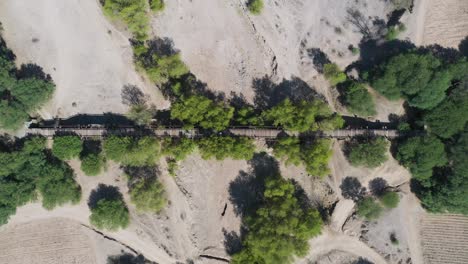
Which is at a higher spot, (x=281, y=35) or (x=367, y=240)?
(x=281, y=35)

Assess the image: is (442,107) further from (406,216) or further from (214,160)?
(214,160)

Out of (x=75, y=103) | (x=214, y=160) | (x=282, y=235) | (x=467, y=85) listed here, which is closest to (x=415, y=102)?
(x=467, y=85)

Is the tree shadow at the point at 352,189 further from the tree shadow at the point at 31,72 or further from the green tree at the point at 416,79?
the tree shadow at the point at 31,72

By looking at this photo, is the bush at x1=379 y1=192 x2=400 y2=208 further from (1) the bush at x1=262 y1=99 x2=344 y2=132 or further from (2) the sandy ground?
(2) the sandy ground

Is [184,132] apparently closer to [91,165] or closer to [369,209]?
[91,165]

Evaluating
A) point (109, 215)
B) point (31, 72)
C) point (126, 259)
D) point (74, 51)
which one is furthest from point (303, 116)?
point (31, 72)
